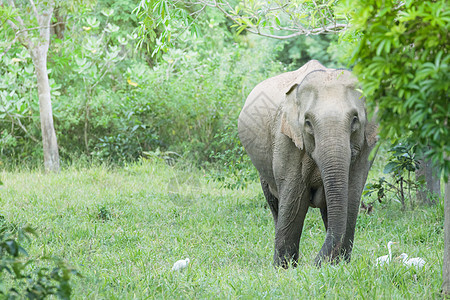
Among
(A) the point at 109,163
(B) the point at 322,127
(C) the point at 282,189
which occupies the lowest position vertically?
(A) the point at 109,163

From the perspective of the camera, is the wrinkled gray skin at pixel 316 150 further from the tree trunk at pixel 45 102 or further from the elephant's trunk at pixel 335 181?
the tree trunk at pixel 45 102

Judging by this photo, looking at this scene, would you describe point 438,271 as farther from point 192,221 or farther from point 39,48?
point 39,48

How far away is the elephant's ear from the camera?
504cm

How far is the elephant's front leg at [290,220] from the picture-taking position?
209 inches

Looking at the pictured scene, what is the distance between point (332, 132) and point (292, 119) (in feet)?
1.88

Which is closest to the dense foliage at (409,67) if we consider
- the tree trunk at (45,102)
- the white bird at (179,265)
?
the white bird at (179,265)

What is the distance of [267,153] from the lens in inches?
235

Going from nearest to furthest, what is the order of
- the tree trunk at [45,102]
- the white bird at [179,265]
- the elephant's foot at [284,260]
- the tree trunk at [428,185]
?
the white bird at [179,265], the elephant's foot at [284,260], the tree trunk at [428,185], the tree trunk at [45,102]

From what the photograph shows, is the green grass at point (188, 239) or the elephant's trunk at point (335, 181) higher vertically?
the elephant's trunk at point (335, 181)

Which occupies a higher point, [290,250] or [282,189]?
[282,189]

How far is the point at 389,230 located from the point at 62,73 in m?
9.81

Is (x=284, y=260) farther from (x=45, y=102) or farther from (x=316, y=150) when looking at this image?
(x=45, y=102)

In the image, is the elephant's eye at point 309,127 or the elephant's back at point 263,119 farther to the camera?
the elephant's back at point 263,119

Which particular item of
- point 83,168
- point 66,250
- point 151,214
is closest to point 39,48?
point 83,168
